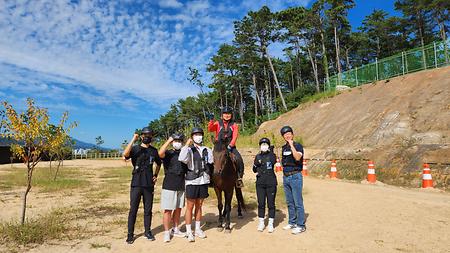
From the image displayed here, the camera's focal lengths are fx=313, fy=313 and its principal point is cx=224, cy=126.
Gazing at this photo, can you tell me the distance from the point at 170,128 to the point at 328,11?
69.1 metres

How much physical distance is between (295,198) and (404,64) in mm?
22221

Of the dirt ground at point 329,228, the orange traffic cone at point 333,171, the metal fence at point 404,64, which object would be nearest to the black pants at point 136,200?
the dirt ground at point 329,228

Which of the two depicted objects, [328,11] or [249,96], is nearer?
[328,11]

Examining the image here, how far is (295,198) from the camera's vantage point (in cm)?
654

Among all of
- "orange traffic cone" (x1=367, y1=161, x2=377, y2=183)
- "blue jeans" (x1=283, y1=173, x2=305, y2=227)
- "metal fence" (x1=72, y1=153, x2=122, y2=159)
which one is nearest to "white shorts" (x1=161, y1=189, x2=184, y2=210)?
"blue jeans" (x1=283, y1=173, x2=305, y2=227)

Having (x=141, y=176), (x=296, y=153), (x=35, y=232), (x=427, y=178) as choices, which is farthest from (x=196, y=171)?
(x=427, y=178)

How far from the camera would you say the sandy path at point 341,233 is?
5586 millimetres

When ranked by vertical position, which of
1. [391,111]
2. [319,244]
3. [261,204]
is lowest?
[319,244]

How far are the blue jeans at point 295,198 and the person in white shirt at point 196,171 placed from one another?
1.73 m

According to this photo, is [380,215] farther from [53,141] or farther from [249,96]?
[249,96]

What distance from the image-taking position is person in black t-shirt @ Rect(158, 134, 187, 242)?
19.9 ft

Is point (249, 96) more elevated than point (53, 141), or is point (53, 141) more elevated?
point (249, 96)

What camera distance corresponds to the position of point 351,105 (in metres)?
24.0

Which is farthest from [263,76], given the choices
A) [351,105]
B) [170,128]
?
[170,128]
